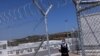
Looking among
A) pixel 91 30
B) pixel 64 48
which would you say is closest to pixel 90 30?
pixel 91 30

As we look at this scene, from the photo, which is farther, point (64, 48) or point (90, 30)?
point (64, 48)

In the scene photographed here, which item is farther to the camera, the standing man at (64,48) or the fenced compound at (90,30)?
the standing man at (64,48)

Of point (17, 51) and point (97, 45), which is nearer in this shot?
point (97, 45)

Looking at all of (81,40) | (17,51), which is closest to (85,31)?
(81,40)

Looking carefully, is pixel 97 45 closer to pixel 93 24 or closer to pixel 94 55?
pixel 93 24

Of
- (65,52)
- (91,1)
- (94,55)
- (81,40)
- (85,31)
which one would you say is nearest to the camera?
(91,1)

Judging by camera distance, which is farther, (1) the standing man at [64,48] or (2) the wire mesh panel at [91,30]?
(1) the standing man at [64,48]

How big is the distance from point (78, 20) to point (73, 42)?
34.7ft

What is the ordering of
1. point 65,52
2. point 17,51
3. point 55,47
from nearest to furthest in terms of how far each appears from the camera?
point 65,52, point 17,51, point 55,47

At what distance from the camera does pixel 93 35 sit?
6852 millimetres

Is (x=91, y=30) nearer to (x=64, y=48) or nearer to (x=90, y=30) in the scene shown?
(x=90, y=30)

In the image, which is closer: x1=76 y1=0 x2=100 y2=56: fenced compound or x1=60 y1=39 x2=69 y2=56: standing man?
x1=76 y1=0 x2=100 y2=56: fenced compound

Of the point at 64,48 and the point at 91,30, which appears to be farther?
the point at 64,48

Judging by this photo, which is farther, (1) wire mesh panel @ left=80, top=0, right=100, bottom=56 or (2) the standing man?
(2) the standing man
